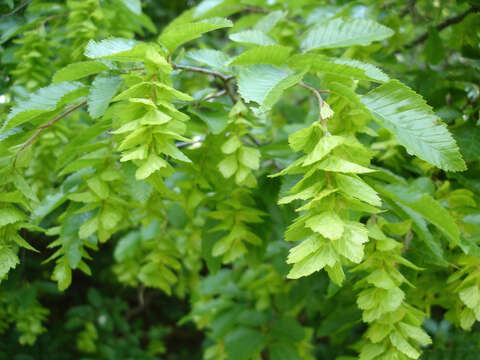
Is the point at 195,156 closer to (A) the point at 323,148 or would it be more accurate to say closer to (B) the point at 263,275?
(A) the point at 323,148

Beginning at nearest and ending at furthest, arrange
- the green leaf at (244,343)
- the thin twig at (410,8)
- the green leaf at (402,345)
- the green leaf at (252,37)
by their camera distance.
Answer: the green leaf at (402,345) < the green leaf at (252,37) < the green leaf at (244,343) < the thin twig at (410,8)

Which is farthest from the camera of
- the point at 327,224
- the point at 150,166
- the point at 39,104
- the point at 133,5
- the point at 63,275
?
the point at 133,5

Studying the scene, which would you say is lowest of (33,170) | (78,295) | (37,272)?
(78,295)

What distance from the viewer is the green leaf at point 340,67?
94 centimetres

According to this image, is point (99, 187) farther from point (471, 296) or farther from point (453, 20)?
point (453, 20)

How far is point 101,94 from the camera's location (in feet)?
3.60

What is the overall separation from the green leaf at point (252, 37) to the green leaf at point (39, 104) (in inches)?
19.5

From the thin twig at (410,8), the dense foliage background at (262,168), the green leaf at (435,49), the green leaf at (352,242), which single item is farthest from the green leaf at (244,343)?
the thin twig at (410,8)

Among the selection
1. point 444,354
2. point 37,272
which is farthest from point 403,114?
point 37,272

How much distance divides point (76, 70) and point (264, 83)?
1.62 feet

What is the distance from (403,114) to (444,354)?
47.3 inches

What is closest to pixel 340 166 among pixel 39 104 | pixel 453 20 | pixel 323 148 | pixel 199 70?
pixel 323 148

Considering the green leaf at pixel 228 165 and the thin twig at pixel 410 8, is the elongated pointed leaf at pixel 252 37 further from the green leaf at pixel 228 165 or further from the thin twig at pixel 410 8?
the thin twig at pixel 410 8

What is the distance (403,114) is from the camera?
962 mm
